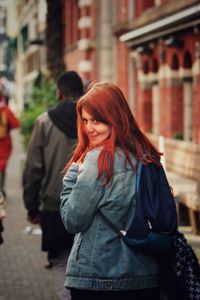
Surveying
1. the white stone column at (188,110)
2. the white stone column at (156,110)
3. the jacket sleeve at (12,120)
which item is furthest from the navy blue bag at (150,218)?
the white stone column at (156,110)

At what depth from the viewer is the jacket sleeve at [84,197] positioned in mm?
4367

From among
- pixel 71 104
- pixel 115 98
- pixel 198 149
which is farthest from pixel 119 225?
pixel 198 149

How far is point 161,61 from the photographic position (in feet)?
57.4

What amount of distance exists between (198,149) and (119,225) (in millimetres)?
10120

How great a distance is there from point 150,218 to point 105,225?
0.20m

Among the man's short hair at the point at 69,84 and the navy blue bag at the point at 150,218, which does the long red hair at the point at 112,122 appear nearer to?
the navy blue bag at the point at 150,218

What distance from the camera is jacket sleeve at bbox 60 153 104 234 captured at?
4.37 m

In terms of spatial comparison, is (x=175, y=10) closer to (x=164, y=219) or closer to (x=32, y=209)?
(x=32, y=209)

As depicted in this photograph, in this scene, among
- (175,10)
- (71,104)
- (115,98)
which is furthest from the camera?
(175,10)

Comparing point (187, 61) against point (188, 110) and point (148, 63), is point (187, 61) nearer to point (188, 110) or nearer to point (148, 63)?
point (188, 110)

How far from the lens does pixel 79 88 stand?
7.34 meters

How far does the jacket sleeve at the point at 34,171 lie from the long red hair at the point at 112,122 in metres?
2.92

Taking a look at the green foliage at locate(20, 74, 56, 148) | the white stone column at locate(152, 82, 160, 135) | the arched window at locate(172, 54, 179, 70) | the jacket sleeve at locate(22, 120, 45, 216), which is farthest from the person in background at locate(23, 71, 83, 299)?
the green foliage at locate(20, 74, 56, 148)

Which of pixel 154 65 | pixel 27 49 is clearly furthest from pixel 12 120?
pixel 27 49
